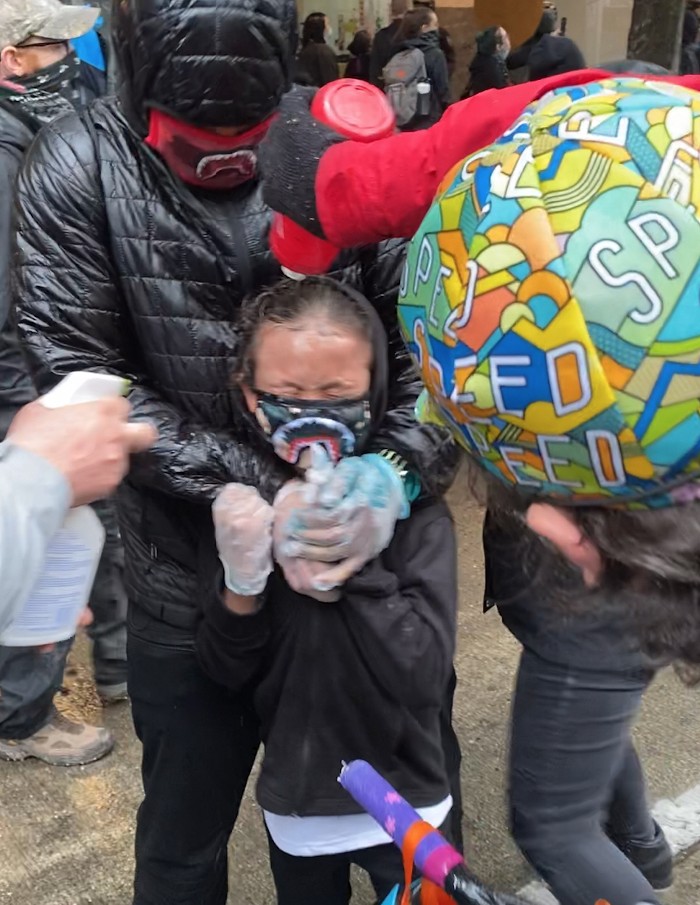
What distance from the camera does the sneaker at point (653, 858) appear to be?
2408mm

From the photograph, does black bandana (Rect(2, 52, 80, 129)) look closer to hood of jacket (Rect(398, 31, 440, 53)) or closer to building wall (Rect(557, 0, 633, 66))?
hood of jacket (Rect(398, 31, 440, 53))

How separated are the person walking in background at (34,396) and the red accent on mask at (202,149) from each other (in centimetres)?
100

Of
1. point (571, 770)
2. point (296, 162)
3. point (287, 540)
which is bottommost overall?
point (571, 770)

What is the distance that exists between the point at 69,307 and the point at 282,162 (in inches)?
23.9

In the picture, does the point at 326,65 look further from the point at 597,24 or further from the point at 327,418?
the point at 327,418

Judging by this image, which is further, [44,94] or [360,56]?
[360,56]

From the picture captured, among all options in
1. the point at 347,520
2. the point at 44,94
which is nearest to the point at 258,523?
the point at 347,520

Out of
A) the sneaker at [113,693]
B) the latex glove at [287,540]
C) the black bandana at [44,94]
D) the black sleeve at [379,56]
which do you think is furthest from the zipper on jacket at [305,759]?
the black sleeve at [379,56]

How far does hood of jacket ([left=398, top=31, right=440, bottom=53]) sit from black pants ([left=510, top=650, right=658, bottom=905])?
268 inches

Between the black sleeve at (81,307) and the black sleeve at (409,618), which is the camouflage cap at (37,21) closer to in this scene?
the black sleeve at (81,307)

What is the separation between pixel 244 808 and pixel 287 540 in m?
1.44

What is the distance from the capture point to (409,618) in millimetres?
1710

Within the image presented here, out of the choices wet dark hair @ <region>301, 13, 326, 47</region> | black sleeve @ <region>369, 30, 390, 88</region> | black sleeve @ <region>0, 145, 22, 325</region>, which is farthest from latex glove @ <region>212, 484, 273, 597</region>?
wet dark hair @ <region>301, 13, 326, 47</region>

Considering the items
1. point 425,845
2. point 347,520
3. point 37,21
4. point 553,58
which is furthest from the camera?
point 553,58
